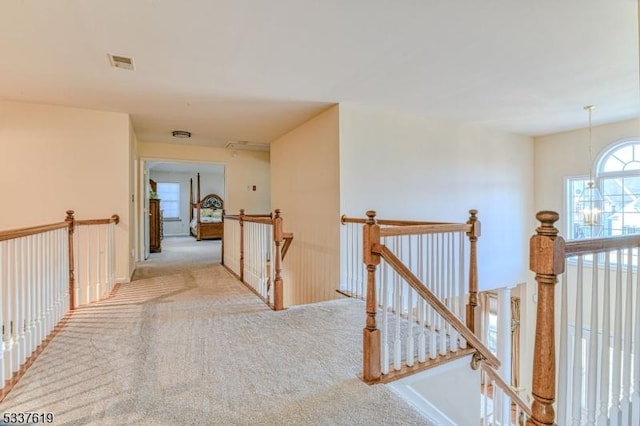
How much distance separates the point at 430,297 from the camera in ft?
7.11

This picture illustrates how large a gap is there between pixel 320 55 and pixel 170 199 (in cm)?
1096

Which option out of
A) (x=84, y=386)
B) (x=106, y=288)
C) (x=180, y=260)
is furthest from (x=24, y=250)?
(x=180, y=260)

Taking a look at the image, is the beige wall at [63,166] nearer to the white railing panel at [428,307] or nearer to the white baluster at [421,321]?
the white railing panel at [428,307]

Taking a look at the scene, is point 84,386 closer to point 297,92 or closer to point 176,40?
point 176,40

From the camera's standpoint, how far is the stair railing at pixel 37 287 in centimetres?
205

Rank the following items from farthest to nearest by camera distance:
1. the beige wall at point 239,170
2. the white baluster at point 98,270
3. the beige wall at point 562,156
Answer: the beige wall at point 239,170
the beige wall at point 562,156
the white baluster at point 98,270

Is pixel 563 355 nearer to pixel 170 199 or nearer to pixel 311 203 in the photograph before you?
pixel 311 203

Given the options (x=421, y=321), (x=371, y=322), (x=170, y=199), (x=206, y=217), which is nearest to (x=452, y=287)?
(x=421, y=321)

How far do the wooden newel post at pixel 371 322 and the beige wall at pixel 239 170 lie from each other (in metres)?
5.65

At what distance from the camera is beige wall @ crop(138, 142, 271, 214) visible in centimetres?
672

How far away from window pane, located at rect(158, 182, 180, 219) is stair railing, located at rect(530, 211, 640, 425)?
496 inches

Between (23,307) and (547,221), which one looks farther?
(23,307)

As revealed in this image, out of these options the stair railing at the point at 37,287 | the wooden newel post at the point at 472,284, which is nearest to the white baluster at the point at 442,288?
the wooden newel post at the point at 472,284

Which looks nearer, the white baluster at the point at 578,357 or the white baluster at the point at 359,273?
the white baluster at the point at 578,357
